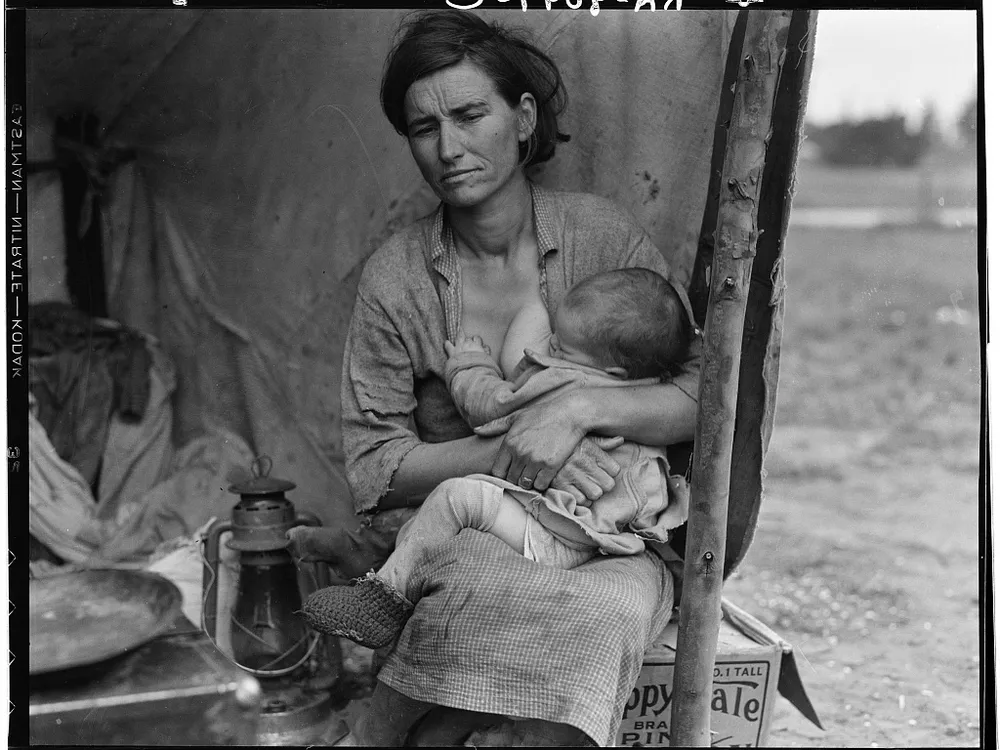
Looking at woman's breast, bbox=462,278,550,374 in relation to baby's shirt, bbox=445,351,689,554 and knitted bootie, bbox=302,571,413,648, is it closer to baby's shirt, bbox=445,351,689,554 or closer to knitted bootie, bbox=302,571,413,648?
baby's shirt, bbox=445,351,689,554

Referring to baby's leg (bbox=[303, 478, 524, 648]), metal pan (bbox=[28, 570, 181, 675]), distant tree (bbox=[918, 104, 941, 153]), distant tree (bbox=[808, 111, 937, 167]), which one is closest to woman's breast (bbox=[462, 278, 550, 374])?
baby's leg (bbox=[303, 478, 524, 648])

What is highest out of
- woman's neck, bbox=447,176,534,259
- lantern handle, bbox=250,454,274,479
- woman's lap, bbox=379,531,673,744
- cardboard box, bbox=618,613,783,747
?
woman's neck, bbox=447,176,534,259

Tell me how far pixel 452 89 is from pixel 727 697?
159 centimetres

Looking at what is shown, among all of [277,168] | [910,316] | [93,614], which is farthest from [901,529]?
[93,614]

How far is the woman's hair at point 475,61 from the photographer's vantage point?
277 centimetres

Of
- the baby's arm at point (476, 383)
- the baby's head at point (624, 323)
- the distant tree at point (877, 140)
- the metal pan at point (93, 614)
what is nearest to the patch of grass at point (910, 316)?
the distant tree at point (877, 140)

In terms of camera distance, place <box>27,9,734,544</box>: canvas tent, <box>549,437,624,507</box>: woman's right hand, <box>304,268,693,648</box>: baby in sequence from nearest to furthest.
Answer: <box>304,268,693,648</box>: baby, <box>549,437,624,507</box>: woman's right hand, <box>27,9,734,544</box>: canvas tent

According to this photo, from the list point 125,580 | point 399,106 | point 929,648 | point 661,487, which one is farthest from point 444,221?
point 929,648

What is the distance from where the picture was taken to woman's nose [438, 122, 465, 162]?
2.74 m

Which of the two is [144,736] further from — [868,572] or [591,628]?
[868,572]

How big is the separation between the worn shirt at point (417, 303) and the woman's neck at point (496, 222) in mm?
26

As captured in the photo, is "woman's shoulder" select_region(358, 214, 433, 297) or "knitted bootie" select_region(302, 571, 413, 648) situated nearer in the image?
"knitted bootie" select_region(302, 571, 413, 648)

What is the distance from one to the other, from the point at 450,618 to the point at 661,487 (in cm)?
60

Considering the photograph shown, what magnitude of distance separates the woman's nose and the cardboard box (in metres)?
1.23
